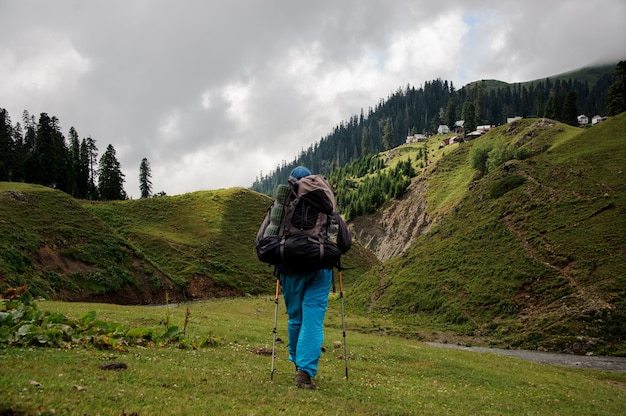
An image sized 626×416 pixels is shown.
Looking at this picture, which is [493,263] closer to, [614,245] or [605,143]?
[614,245]

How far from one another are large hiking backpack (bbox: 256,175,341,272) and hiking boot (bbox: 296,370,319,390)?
6.98 feet

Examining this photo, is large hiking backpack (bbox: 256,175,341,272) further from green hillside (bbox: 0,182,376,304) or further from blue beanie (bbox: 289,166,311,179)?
green hillside (bbox: 0,182,376,304)

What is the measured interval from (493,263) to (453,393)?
37046 millimetres

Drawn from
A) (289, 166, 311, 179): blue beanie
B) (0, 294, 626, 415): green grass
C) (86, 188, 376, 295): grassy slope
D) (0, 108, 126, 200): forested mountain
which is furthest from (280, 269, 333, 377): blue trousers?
(0, 108, 126, 200): forested mountain

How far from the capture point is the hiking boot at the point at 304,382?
866 cm

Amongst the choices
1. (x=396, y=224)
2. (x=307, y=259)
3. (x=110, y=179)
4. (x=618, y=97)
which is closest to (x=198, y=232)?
(x=110, y=179)

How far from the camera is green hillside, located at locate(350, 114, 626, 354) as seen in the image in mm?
34344

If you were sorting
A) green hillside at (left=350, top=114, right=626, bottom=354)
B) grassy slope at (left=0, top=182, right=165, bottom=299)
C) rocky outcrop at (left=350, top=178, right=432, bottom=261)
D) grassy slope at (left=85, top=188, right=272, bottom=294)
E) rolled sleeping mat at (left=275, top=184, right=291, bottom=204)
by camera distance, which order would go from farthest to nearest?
rocky outcrop at (left=350, top=178, right=432, bottom=261) → grassy slope at (left=85, top=188, right=272, bottom=294) → grassy slope at (left=0, top=182, right=165, bottom=299) → green hillside at (left=350, top=114, right=626, bottom=354) → rolled sleeping mat at (left=275, top=184, right=291, bottom=204)

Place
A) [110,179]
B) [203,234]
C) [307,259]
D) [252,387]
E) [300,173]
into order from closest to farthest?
[252,387], [307,259], [300,173], [203,234], [110,179]

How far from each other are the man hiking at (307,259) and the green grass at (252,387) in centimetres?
82

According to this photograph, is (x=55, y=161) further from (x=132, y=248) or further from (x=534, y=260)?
(x=534, y=260)

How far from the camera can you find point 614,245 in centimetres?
3894

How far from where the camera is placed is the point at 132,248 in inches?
2362

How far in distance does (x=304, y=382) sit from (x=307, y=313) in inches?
53.4
